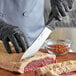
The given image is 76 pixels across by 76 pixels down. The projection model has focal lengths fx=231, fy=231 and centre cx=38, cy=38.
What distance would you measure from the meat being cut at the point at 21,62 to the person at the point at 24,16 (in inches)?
2.0

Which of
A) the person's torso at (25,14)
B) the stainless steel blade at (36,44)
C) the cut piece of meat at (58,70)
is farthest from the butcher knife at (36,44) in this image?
the person's torso at (25,14)

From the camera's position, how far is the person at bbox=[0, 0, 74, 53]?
4.11ft

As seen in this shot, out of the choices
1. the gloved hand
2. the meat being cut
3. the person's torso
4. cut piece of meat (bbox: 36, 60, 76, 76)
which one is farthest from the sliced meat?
the person's torso

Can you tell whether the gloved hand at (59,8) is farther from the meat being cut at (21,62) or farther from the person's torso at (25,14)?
the person's torso at (25,14)

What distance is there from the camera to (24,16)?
5.83 ft

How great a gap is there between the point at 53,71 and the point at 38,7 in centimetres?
94

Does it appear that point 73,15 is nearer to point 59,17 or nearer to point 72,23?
point 72,23

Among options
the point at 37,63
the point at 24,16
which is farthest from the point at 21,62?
the point at 24,16

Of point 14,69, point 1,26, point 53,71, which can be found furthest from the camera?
point 1,26

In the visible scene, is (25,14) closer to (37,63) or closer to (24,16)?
(24,16)

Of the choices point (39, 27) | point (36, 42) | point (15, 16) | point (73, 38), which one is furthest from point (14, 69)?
point (73, 38)

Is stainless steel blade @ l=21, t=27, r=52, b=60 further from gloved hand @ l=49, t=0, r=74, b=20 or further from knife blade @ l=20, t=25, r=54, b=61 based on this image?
gloved hand @ l=49, t=0, r=74, b=20

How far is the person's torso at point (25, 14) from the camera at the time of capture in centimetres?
170

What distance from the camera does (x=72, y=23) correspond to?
7.65 feet
